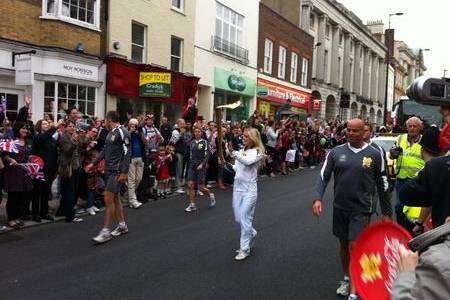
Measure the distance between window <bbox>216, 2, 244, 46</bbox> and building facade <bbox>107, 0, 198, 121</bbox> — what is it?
2.82 meters

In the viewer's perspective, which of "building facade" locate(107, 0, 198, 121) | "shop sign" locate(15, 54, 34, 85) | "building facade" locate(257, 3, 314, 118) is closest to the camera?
"shop sign" locate(15, 54, 34, 85)

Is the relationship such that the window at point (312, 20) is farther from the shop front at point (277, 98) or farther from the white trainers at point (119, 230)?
the white trainers at point (119, 230)

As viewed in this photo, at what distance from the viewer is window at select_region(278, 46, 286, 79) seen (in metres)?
34.3

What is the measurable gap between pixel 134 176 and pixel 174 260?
4449 millimetres

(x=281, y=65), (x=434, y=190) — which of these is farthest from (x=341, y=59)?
(x=434, y=190)

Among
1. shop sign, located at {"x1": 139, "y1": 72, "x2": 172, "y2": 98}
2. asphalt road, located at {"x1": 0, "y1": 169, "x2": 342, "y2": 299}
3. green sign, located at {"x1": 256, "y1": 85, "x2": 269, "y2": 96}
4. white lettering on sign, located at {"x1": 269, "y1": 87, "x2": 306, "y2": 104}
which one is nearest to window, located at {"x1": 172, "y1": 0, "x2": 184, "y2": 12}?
shop sign, located at {"x1": 139, "y1": 72, "x2": 172, "y2": 98}

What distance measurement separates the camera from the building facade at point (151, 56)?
59.7 ft

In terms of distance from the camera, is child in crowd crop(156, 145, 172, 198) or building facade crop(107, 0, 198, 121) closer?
child in crowd crop(156, 145, 172, 198)

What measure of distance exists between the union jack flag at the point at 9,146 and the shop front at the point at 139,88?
25.3 ft

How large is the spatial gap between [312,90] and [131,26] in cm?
2522

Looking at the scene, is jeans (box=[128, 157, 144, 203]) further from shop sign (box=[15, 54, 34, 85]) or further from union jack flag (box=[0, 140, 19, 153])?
shop sign (box=[15, 54, 34, 85])

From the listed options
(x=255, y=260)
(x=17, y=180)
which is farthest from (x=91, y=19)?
(x=255, y=260)

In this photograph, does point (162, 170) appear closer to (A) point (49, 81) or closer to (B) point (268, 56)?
(A) point (49, 81)

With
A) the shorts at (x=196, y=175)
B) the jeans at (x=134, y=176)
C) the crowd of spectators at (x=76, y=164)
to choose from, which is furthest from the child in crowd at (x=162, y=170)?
the shorts at (x=196, y=175)
